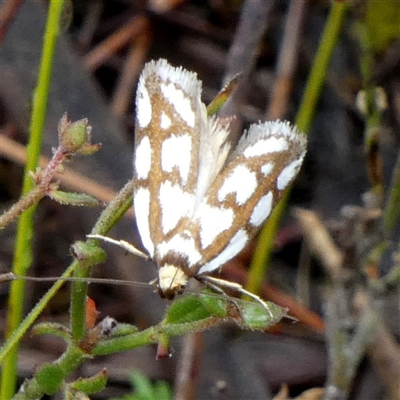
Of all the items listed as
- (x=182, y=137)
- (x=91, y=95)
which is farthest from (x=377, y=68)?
(x=182, y=137)

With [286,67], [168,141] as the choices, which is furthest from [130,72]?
[168,141]

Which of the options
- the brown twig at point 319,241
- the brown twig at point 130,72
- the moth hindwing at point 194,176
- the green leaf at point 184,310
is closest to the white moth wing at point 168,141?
the moth hindwing at point 194,176

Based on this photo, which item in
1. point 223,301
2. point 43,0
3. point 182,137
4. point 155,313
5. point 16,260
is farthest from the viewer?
point 43,0

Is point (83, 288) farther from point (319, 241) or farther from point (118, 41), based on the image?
point (118, 41)

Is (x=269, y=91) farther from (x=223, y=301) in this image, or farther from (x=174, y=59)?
(x=223, y=301)

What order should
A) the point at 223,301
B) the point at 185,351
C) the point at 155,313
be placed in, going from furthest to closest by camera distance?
the point at 155,313 → the point at 185,351 → the point at 223,301

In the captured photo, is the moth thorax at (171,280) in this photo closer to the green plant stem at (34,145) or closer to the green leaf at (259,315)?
the green leaf at (259,315)

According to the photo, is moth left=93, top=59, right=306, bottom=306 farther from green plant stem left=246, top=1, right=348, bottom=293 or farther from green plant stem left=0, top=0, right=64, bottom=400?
green plant stem left=246, top=1, right=348, bottom=293

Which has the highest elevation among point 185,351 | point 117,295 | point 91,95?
point 91,95
